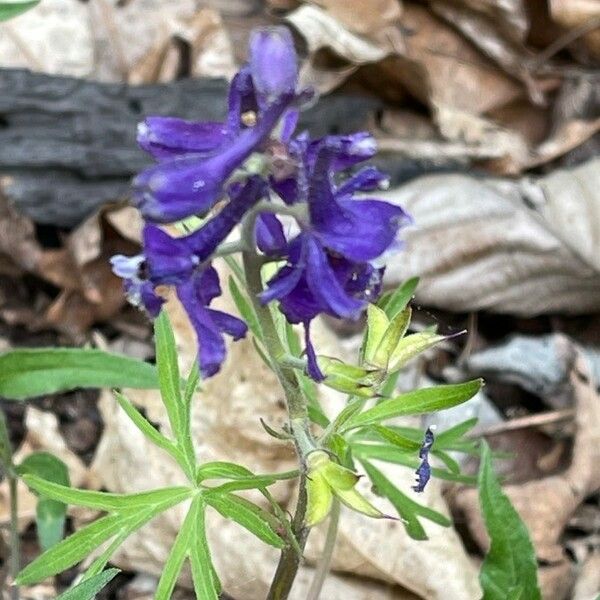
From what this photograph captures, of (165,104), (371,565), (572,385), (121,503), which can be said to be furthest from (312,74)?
(121,503)

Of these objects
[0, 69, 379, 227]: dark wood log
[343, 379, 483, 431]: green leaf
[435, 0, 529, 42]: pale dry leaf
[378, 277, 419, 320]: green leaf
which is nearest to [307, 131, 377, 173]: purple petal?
[343, 379, 483, 431]: green leaf

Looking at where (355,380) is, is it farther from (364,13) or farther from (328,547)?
(364,13)

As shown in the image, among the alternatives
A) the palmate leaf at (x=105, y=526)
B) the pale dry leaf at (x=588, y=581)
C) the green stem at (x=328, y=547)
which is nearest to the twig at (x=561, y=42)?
the pale dry leaf at (x=588, y=581)

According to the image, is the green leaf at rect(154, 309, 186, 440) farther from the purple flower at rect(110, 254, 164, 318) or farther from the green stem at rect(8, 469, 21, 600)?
the green stem at rect(8, 469, 21, 600)

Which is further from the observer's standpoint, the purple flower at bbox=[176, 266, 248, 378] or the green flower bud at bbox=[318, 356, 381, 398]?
the green flower bud at bbox=[318, 356, 381, 398]

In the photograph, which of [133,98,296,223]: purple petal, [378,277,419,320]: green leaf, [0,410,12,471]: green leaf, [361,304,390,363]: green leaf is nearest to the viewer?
[133,98,296,223]: purple petal

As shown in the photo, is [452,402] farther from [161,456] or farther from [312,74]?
[312,74]
